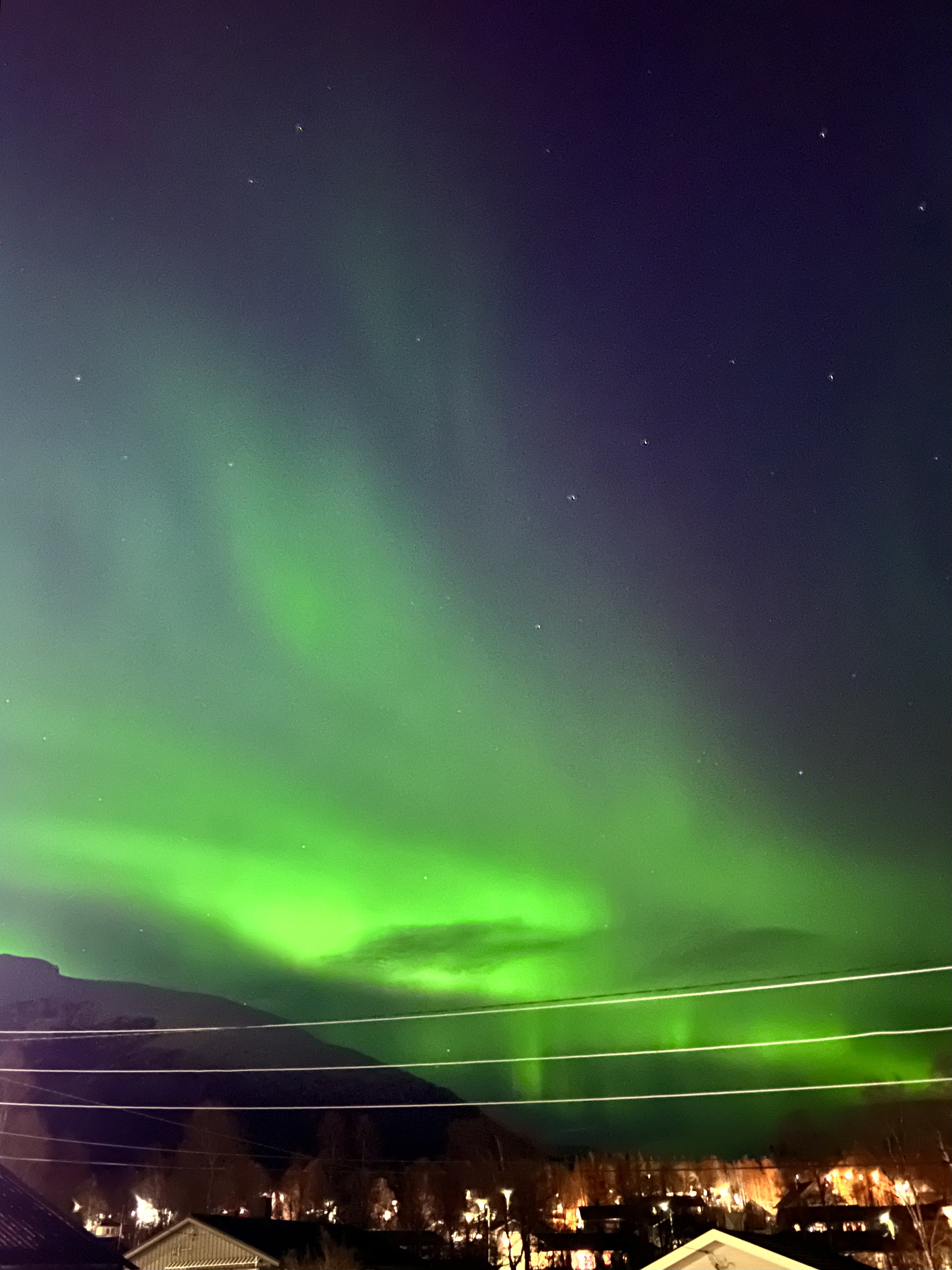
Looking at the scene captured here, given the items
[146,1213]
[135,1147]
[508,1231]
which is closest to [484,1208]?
[508,1231]

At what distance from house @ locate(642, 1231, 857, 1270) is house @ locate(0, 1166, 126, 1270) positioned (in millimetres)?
8349

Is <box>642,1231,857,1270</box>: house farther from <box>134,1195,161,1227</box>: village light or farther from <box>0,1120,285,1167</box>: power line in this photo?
<box>134,1195,161,1227</box>: village light

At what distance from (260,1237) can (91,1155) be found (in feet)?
81.9

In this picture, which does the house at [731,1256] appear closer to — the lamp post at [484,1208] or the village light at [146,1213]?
the village light at [146,1213]

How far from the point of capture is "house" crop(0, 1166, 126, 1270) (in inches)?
499

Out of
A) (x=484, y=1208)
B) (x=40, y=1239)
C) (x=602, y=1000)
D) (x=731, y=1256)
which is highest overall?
(x=602, y=1000)

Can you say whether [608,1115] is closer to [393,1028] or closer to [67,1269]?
[393,1028]

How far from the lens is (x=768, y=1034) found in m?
27.3

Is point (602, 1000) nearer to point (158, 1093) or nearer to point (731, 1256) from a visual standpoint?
point (731, 1256)

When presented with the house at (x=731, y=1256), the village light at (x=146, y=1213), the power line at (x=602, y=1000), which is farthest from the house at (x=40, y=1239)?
the village light at (x=146, y=1213)

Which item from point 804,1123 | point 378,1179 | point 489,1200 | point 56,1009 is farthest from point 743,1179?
point 56,1009

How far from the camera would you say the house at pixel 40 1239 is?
12.7 meters

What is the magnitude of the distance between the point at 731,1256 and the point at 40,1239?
10.1 metres

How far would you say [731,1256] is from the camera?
13703 mm
